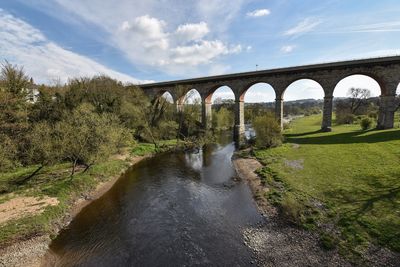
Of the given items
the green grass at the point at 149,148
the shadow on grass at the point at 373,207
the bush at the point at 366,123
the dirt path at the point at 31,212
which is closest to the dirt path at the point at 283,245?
the shadow on grass at the point at 373,207

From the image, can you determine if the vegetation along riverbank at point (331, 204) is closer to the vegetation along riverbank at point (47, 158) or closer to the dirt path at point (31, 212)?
the dirt path at point (31, 212)

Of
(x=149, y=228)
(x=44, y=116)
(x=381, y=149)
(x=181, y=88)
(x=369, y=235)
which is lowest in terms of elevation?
(x=149, y=228)

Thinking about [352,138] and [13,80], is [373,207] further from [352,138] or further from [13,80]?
[13,80]

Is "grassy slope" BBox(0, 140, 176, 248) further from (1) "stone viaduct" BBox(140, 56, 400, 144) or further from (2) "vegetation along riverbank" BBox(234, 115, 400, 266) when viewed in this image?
(1) "stone viaduct" BBox(140, 56, 400, 144)

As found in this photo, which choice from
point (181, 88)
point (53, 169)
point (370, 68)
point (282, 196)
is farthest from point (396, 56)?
point (53, 169)

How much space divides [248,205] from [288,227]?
2623 mm

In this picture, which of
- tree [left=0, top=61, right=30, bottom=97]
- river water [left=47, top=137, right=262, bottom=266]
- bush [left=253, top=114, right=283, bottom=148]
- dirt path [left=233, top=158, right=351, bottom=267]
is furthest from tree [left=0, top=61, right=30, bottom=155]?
bush [left=253, top=114, right=283, bottom=148]

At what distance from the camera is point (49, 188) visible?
40.7 ft

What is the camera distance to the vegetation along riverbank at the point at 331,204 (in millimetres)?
7062

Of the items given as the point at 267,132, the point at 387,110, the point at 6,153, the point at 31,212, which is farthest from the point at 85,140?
the point at 387,110

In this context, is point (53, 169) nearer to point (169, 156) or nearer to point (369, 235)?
point (169, 156)

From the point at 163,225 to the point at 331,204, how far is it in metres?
7.67

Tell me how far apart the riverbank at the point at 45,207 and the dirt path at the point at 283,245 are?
7844 mm

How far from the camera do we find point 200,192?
1302cm
